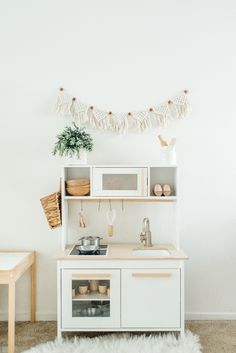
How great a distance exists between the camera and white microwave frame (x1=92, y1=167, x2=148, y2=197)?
3020 mm

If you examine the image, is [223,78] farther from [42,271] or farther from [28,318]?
[28,318]

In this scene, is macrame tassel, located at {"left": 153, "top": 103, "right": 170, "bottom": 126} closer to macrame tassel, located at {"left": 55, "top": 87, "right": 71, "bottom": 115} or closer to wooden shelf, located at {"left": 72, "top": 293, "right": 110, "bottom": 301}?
macrame tassel, located at {"left": 55, "top": 87, "right": 71, "bottom": 115}

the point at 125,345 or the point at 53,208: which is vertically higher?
the point at 53,208

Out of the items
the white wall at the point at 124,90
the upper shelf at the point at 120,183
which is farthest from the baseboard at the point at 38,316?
the upper shelf at the point at 120,183

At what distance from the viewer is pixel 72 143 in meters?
3.04

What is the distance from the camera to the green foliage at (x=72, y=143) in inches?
120

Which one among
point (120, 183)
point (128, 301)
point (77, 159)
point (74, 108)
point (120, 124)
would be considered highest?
point (74, 108)

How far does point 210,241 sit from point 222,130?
94 centimetres

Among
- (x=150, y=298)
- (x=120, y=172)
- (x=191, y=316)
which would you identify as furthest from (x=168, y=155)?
(x=191, y=316)

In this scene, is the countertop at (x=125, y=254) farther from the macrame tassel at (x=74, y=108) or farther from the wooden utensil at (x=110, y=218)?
the macrame tassel at (x=74, y=108)

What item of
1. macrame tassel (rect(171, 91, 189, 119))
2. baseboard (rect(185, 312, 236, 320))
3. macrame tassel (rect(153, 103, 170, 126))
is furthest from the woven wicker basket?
baseboard (rect(185, 312, 236, 320))

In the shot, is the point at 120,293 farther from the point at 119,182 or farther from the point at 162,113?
the point at 162,113

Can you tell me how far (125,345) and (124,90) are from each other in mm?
1977

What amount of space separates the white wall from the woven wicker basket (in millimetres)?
163
